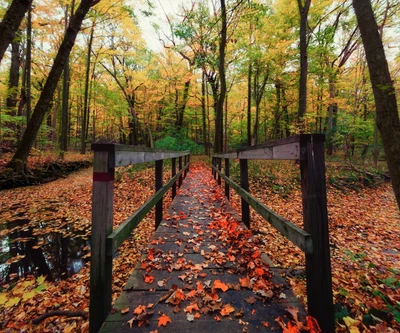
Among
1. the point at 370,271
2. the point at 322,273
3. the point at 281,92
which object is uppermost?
the point at 281,92

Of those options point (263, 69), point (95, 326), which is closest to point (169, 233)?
point (95, 326)

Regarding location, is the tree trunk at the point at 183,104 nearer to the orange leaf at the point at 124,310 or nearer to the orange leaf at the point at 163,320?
the orange leaf at the point at 124,310

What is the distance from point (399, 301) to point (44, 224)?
22.4 feet

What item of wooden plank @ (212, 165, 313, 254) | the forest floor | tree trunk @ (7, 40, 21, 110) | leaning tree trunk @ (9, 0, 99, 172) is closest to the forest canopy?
tree trunk @ (7, 40, 21, 110)

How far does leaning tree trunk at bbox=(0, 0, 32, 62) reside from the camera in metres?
5.36

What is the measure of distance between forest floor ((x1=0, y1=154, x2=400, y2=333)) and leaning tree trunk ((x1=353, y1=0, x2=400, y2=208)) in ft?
4.37

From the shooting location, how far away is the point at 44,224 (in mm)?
5105

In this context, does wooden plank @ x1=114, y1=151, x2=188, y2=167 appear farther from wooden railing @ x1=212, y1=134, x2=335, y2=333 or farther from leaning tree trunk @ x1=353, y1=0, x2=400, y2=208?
leaning tree trunk @ x1=353, y1=0, x2=400, y2=208

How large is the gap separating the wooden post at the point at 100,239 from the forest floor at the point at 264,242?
1.04 metres

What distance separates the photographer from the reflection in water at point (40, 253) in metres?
3.38

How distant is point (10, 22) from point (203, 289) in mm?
8008

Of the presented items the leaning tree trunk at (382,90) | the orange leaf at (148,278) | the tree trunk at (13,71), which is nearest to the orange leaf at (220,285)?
the orange leaf at (148,278)

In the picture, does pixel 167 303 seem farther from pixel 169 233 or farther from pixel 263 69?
pixel 263 69

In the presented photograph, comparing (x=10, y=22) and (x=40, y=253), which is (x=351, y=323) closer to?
(x=40, y=253)
